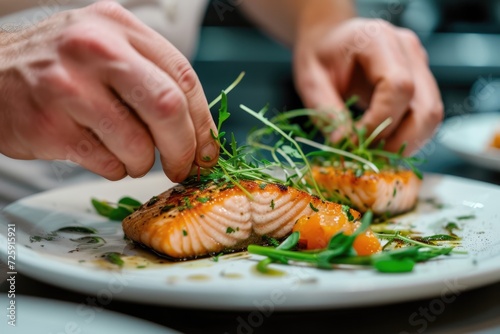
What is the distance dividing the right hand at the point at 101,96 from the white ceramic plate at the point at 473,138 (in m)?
1.53

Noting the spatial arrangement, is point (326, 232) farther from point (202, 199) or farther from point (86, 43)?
point (86, 43)

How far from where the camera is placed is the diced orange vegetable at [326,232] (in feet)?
4.32

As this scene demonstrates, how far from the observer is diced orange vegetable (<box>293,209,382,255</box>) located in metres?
1.32

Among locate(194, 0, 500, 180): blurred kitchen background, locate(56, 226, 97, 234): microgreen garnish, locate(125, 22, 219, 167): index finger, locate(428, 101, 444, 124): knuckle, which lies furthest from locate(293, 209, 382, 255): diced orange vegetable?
locate(194, 0, 500, 180): blurred kitchen background

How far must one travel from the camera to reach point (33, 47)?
128 centimetres

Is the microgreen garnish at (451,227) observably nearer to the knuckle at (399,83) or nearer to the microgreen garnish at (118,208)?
the knuckle at (399,83)

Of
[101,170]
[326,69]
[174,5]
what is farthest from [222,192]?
[174,5]

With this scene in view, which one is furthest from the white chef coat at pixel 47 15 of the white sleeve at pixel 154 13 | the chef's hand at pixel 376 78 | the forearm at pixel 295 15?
the chef's hand at pixel 376 78

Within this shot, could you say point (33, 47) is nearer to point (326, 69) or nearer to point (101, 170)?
point (101, 170)

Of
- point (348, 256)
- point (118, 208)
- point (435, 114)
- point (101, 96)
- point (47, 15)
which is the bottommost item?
point (118, 208)

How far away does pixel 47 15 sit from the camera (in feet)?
7.61

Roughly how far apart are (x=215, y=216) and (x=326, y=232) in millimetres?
260

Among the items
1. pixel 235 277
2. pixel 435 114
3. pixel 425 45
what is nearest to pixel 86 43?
pixel 235 277

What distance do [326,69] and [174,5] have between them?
0.87 metres
